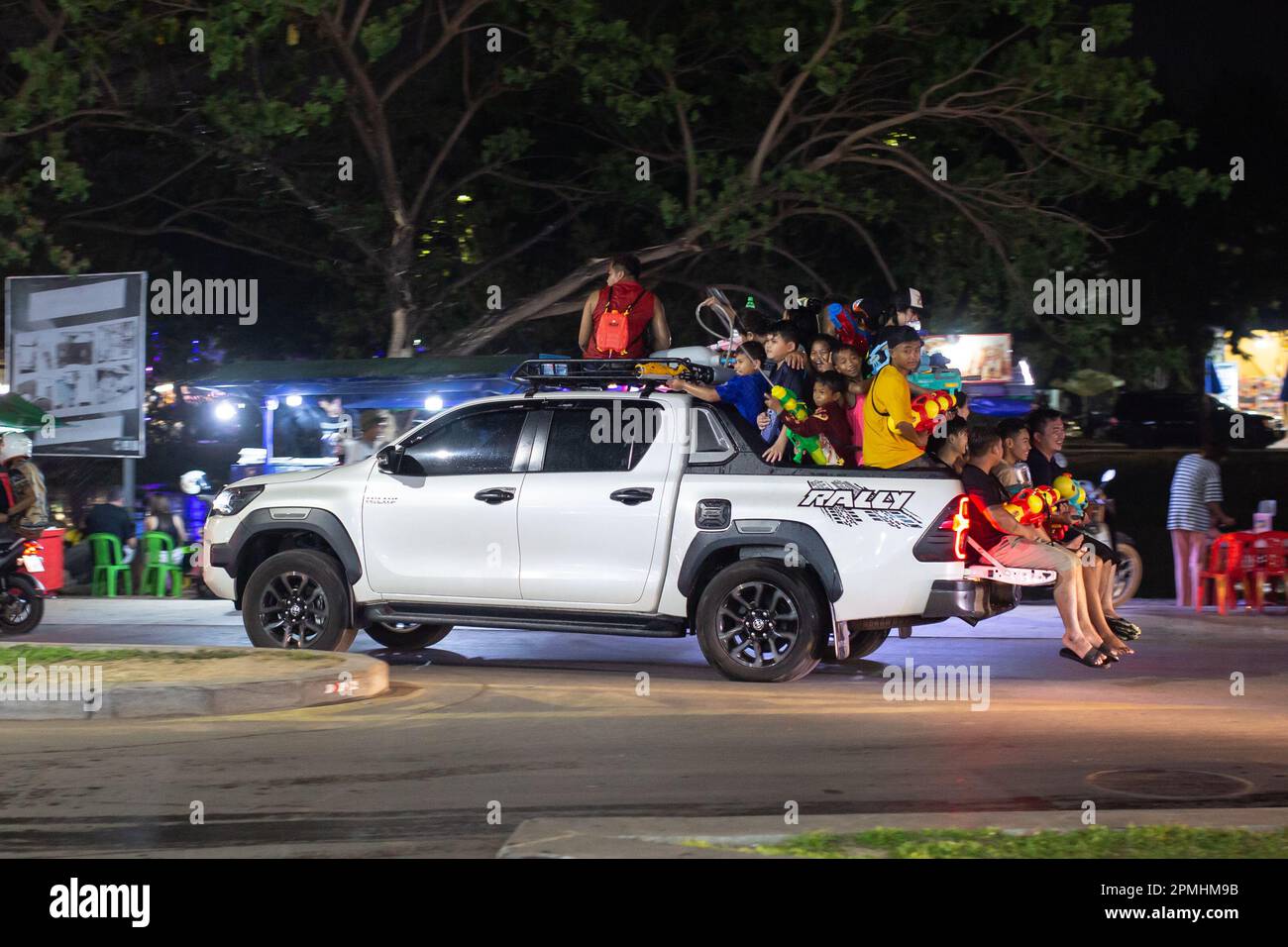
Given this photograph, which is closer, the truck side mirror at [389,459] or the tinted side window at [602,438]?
the tinted side window at [602,438]

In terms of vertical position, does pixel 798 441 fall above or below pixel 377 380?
below

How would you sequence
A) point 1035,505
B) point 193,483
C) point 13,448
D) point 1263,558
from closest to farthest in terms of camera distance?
point 1035,505 → point 13,448 → point 1263,558 → point 193,483

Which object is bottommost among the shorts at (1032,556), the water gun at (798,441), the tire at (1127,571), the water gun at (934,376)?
the tire at (1127,571)

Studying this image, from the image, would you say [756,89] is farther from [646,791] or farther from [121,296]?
[646,791]

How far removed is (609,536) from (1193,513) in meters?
8.30

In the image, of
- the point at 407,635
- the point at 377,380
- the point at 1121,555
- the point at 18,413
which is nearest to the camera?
the point at 407,635

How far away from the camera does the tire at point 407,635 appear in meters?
12.6

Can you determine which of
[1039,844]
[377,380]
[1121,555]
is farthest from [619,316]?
[1039,844]

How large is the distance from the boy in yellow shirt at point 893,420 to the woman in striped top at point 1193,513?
6817 millimetres

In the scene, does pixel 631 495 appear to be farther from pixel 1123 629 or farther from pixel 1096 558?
pixel 1123 629

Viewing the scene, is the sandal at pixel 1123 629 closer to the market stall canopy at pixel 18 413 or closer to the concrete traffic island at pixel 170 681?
the concrete traffic island at pixel 170 681

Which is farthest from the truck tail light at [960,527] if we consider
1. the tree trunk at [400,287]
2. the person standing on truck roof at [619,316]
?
the tree trunk at [400,287]

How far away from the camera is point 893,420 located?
1072 cm
